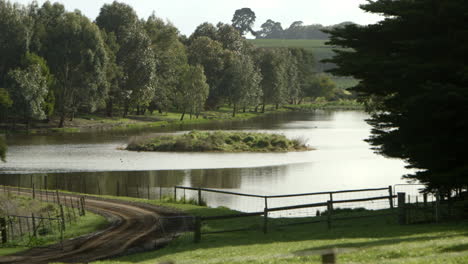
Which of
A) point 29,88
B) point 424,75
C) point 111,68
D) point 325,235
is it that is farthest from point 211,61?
point 325,235

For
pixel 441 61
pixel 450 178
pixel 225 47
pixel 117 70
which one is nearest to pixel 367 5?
pixel 441 61

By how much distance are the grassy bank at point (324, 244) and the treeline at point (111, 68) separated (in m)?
81.5

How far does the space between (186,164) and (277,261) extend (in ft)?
194

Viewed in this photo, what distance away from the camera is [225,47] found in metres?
189

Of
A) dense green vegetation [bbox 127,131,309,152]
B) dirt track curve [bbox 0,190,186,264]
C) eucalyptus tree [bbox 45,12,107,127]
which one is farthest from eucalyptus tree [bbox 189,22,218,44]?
dirt track curve [bbox 0,190,186,264]

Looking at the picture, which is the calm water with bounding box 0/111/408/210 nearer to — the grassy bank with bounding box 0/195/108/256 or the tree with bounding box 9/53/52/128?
the tree with bounding box 9/53/52/128

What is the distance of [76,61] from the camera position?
120m

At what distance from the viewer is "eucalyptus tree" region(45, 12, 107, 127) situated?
11931cm

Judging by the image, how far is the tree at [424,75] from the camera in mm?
29984

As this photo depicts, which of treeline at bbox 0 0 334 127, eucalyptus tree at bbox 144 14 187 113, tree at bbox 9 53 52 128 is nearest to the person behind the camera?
tree at bbox 9 53 52 128

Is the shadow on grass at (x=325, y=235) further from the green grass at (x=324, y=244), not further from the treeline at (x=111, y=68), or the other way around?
the treeline at (x=111, y=68)

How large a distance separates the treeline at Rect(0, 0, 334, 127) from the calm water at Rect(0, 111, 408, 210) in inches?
422

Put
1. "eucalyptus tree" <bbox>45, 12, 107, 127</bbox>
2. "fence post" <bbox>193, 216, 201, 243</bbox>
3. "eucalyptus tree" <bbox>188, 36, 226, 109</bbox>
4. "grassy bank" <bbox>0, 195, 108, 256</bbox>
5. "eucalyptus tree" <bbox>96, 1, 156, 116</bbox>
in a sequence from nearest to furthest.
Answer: "fence post" <bbox>193, 216, 201, 243</bbox>
"grassy bank" <bbox>0, 195, 108, 256</bbox>
"eucalyptus tree" <bbox>45, 12, 107, 127</bbox>
"eucalyptus tree" <bbox>96, 1, 156, 116</bbox>
"eucalyptus tree" <bbox>188, 36, 226, 109</bbox>

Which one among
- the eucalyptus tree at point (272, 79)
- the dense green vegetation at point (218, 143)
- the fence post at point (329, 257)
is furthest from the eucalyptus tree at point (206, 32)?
the fence post at point (329, 257)
